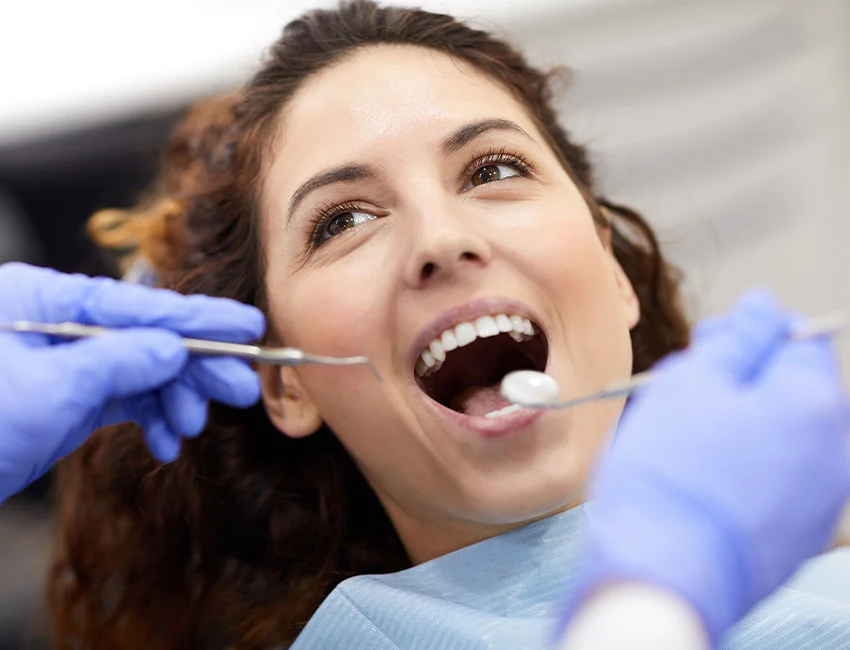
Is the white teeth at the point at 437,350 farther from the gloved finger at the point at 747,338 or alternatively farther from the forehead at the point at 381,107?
the gloved finger at the point at 747,338

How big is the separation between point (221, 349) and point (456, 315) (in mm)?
289

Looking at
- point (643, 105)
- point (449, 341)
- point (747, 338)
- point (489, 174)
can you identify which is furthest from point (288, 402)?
point (643, 105)

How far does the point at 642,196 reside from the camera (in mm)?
2535

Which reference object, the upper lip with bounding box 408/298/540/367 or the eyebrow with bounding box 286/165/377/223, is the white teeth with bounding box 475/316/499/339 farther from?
the eyebrow with bounding box 286/165/377/223

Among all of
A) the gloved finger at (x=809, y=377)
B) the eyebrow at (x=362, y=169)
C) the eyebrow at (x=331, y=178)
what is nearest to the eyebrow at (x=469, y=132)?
the eyebrow at (x=362, y=169)

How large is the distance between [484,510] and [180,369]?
1.31ft

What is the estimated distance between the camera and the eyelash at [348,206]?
4.03ft

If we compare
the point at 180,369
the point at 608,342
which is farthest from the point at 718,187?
the point at 180,369

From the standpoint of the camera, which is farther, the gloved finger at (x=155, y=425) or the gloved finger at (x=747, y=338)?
the gloved finger at (x=155, y=425)

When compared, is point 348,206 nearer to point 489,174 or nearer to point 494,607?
point 489,174

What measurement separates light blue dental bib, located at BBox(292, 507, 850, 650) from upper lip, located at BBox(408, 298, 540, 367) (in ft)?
0.92

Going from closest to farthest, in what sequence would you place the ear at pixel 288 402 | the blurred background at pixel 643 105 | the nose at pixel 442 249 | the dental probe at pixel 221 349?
the dental probe at pixel 221 349, the nose at pixel 442 249, the ear at pixel 288 402, the blurred background at pixel 643 105

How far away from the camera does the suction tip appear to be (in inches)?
39.4

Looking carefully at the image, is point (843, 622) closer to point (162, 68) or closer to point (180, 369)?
point (180, 369)
